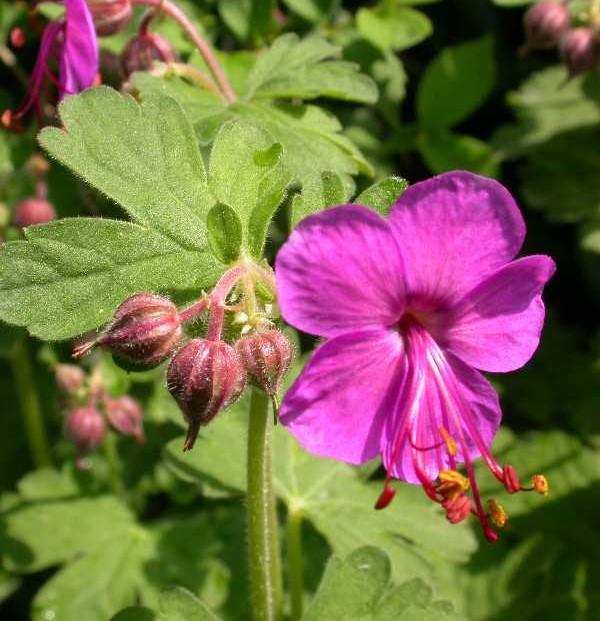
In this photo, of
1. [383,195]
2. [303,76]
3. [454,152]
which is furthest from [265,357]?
[454,152]

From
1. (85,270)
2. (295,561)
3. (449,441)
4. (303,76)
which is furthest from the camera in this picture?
(295,561)

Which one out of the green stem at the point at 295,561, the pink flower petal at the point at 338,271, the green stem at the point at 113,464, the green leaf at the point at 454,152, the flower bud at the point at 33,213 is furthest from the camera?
the green leaf at the point at 454,152

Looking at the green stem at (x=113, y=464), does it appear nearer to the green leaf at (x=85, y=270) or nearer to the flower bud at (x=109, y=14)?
the flower bud at (x=109, y=14)

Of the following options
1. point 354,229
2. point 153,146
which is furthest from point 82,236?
point 354,229

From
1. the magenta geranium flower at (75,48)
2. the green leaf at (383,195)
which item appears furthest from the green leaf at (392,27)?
the green leaf at (383,195)

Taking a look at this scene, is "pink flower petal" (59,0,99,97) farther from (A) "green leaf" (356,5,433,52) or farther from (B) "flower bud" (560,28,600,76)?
(B) "flower bud" (560,28,600,76)

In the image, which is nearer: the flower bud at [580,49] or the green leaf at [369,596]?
the green leaf at [369,596]

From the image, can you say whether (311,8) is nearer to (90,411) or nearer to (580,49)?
(580,49)
